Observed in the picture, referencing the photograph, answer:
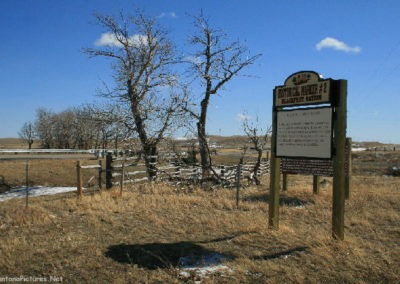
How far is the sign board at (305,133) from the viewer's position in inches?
244

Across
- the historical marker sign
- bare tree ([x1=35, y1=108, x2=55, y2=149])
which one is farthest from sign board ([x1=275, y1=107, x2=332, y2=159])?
bare tree ([x1=35, y1=108, x2=55, y2=149])

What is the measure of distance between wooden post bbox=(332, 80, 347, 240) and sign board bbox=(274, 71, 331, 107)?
0.18 metres

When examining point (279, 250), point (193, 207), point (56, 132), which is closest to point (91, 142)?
point (56, 132)

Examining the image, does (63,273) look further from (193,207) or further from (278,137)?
(193,207)

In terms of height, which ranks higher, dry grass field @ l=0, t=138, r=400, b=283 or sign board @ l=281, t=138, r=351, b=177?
sign board @ l=281, t=138, r=351, b=177

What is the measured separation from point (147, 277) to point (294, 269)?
74.1 inches

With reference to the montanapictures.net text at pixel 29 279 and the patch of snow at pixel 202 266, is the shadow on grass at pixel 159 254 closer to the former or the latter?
the patch of snow at pixel 202 266

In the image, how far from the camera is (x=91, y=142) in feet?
198

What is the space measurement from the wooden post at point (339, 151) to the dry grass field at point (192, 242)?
15.2 inches

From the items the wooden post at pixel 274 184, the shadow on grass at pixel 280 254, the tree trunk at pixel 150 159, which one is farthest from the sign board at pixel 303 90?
the tree trunk at pixel 150 159

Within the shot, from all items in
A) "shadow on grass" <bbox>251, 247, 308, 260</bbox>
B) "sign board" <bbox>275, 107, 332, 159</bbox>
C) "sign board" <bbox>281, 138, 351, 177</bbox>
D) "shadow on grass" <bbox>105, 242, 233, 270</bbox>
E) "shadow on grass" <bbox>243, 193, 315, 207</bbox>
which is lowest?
"shadow on grass" <bbox>243, 193, 315, 207</bbox>

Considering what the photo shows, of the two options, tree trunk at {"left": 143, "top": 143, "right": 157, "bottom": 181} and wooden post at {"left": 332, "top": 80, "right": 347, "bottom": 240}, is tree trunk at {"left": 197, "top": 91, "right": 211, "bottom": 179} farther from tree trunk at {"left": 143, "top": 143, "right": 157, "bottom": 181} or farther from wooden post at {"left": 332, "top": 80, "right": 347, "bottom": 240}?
wooden post at {"left": 332, "top": 80, "right": 347, "bottom": 240}

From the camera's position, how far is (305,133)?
6.55m

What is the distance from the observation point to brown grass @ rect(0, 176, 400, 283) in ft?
15.6
